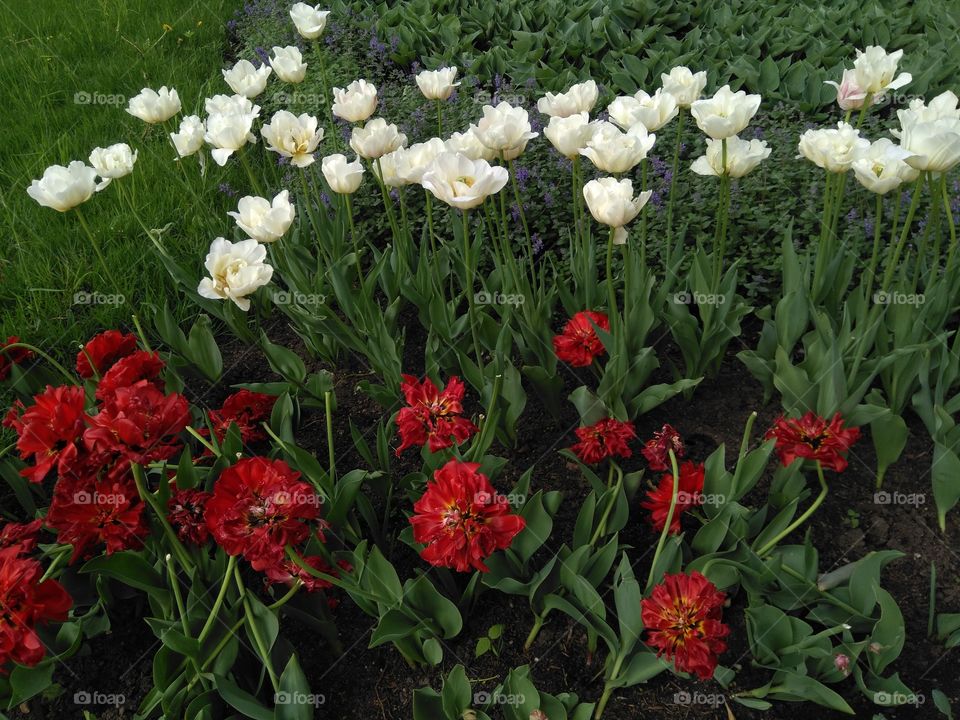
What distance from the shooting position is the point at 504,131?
1980 mm

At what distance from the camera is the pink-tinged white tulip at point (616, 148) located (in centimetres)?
192

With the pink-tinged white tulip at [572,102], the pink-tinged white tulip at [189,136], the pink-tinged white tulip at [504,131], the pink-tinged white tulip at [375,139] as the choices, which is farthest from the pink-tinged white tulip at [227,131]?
the pink-tinged white tulip at [572,102]

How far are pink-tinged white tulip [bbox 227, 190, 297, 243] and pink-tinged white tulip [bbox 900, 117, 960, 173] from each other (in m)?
1.35

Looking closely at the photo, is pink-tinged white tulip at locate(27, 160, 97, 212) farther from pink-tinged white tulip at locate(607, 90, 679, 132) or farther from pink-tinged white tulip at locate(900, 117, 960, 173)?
pink-tinged white tulip at locate(900, 117, 960, 173)

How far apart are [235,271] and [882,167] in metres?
1.46

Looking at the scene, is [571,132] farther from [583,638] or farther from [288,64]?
[583,638]

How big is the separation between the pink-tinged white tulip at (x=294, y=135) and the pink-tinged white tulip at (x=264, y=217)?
1.02 feet

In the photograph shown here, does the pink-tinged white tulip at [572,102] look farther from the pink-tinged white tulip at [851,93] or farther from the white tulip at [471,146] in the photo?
the pink-tinged white tulip at [851,93]

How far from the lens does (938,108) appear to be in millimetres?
1997

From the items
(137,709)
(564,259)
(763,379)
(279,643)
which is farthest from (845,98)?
(137,709)

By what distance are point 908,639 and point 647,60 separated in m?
2.71

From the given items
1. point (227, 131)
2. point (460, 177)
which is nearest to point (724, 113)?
point (460, 177)

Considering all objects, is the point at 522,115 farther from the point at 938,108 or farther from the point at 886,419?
the point at 886,419

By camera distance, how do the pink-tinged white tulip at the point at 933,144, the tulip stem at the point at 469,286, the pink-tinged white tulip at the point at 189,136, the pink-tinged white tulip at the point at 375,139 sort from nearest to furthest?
1. the pink-tinged white tulip at the point at 933,144
2. the tulip stem at the point at 469,286
3. the pink-tinged white tulip at the point at 375,139
4. the pink-tinged white tulip at the point at 189,136
